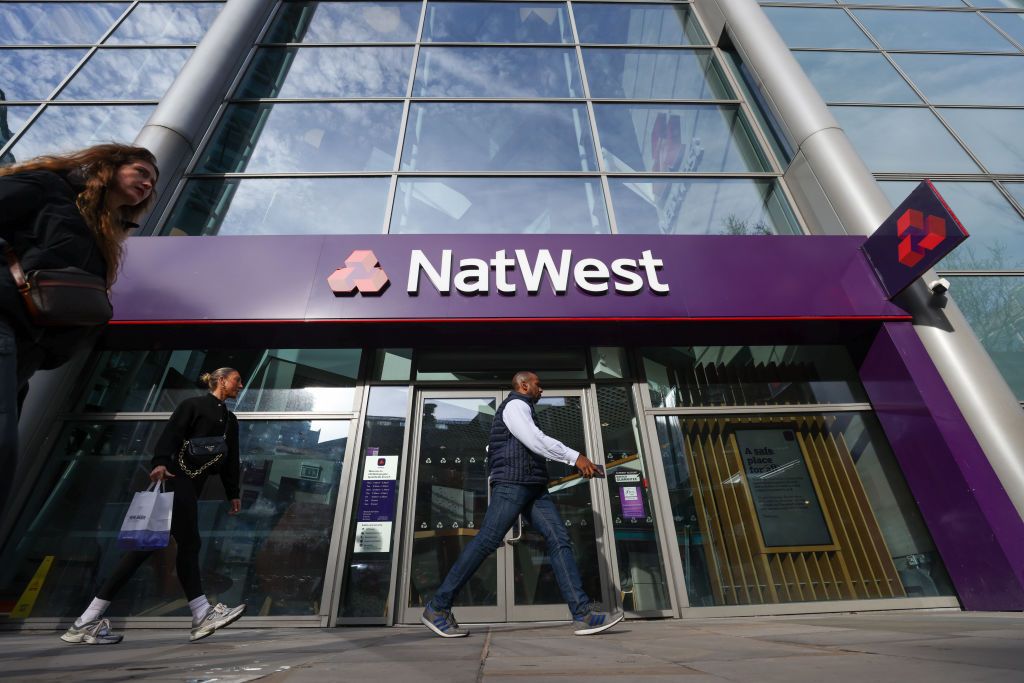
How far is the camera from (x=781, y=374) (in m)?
5.09

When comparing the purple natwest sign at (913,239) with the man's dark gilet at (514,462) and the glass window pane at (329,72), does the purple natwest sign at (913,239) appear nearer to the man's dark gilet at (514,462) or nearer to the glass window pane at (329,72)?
the man's dark gilet at (514,462)

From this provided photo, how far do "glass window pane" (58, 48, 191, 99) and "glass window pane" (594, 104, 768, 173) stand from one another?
6.16 meters

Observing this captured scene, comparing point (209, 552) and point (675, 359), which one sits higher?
point (675, 359)

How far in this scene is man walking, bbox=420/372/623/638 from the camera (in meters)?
2.85

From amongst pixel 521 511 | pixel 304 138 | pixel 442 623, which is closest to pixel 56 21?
pixel 304 138

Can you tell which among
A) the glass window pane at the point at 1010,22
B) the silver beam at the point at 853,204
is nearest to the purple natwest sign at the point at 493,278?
the silver beam at the point at 853,204

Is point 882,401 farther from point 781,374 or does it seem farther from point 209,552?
point 209,552

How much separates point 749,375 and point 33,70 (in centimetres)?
1040

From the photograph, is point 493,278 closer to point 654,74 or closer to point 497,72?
point 497,72

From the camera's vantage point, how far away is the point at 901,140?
646 cm

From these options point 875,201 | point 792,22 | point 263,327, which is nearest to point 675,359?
point 875,201

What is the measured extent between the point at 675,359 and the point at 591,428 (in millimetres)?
1146

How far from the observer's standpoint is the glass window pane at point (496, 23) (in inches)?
311

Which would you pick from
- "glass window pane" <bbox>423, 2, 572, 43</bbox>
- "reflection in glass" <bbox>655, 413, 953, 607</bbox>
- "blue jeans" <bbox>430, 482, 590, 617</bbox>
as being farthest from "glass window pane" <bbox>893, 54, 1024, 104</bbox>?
"blue jeans" <bbox>430, 482, 590, 617</bbox>
